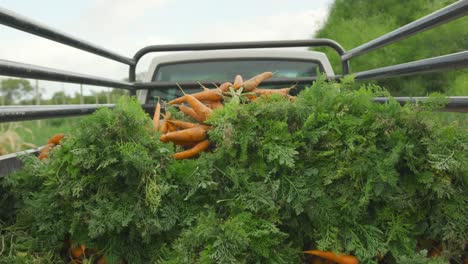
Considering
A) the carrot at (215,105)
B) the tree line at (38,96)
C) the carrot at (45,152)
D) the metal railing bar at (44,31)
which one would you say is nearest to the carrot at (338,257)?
the carrot at (215,105)

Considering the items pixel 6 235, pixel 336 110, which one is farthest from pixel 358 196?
pixel 6 235

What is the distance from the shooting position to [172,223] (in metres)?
1.87

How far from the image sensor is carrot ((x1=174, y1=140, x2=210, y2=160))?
210 centimetres

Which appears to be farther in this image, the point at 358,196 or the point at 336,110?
the point at 336,110

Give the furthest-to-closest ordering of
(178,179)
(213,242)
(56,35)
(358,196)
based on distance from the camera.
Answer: (56,35)
(178,179)
(358,196)
(213,242)

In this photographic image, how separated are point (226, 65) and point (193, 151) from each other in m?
3.02

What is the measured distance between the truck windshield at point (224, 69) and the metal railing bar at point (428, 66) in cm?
144

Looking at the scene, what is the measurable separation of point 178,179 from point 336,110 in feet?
2.23

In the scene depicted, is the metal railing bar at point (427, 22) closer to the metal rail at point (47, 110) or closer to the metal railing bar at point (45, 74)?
the metal rail at point (47, 110)

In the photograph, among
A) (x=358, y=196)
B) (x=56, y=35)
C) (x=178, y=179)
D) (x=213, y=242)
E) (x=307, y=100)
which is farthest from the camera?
(x=56, y=35)

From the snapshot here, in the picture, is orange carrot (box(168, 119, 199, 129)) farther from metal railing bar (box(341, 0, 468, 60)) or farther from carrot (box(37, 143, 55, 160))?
metal railing bar (box(341, 0, 468, 60))

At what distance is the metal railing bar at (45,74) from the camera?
2.12m

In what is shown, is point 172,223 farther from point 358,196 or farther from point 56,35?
point 56,35

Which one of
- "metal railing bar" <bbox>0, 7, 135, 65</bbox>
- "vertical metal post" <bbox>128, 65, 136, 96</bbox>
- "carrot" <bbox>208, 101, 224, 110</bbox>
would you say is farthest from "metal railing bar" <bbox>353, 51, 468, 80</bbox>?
"vertical metal post" <bbox>128, 65, 136, 96</bbox>
